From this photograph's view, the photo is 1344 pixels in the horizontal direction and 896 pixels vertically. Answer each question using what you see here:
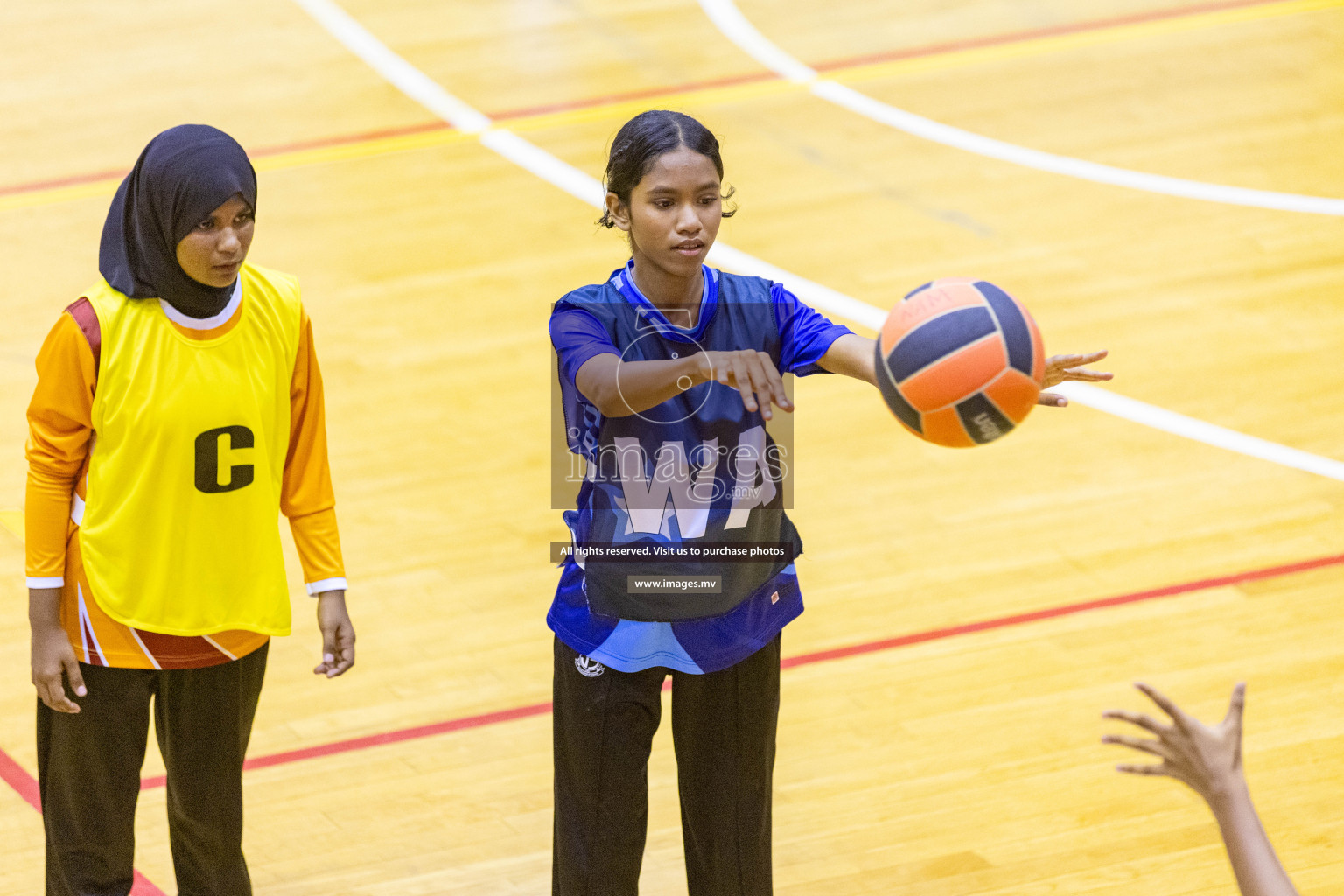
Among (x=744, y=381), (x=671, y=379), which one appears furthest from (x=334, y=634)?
(x=744, y=381)

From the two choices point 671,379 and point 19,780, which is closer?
point 671,379

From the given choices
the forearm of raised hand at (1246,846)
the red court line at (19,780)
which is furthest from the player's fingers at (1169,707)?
the red court line at (19,780)

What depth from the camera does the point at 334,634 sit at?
344cm

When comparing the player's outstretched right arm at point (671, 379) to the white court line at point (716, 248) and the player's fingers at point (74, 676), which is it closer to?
the player's fingers at point (74, 676)

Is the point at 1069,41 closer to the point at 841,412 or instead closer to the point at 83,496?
the point at 841,412

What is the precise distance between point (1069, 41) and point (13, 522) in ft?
22.3

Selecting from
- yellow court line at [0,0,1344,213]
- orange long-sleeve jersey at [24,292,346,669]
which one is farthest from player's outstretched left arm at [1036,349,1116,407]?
yellow court line at [0,0,1344,213]

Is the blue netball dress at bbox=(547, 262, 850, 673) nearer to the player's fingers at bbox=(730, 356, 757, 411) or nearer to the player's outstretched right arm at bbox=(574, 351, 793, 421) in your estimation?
the player's outstretched right arm at bbox=(574, 351, 793, 421)

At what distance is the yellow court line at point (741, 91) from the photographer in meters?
8.38

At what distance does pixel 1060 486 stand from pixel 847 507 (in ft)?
2.45

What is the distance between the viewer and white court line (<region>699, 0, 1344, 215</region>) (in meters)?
8.05

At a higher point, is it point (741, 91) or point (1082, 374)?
point (1082, 374)

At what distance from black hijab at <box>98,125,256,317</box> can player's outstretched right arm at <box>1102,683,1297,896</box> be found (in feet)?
6.01

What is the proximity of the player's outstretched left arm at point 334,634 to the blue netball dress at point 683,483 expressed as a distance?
0.50 metres
